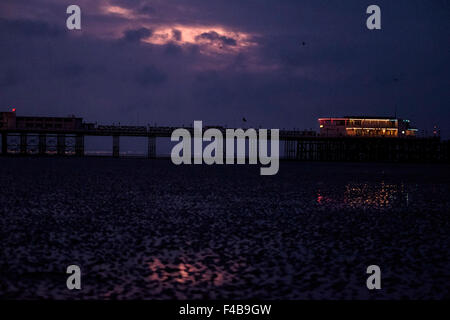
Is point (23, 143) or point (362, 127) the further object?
point (362, 127)

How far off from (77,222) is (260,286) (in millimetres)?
7990

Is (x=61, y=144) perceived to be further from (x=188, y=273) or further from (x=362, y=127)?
(x=188, y=273)

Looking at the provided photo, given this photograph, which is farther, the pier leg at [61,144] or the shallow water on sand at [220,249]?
the pier leg at [61,144]

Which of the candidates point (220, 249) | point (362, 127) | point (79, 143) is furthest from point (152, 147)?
point (220, 249)

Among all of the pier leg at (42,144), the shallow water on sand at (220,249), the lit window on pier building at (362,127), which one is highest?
the lit window on pier building at (362,127)

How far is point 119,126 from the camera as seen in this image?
320 feet

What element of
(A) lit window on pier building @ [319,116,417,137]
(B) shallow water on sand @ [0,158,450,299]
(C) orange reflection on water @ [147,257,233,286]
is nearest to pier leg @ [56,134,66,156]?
(A) lit window on pier building @ [319,116,417,137]

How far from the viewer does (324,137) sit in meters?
99.1

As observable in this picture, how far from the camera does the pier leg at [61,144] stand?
97500 mm

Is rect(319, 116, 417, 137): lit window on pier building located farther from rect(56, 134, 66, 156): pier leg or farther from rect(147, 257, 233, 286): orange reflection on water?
rect(147, 257, 233, 286): orange reflection on water

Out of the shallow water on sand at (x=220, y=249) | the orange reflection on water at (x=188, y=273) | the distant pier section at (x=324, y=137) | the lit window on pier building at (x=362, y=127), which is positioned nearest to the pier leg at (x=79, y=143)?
the distant pier section at (x=324, y=137)

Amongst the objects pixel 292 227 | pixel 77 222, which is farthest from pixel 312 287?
pixel 77 222

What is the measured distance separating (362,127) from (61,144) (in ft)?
208

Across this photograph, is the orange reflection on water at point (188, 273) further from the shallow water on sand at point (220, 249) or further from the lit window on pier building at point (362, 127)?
the lit window on pier building at point (362, 127)
